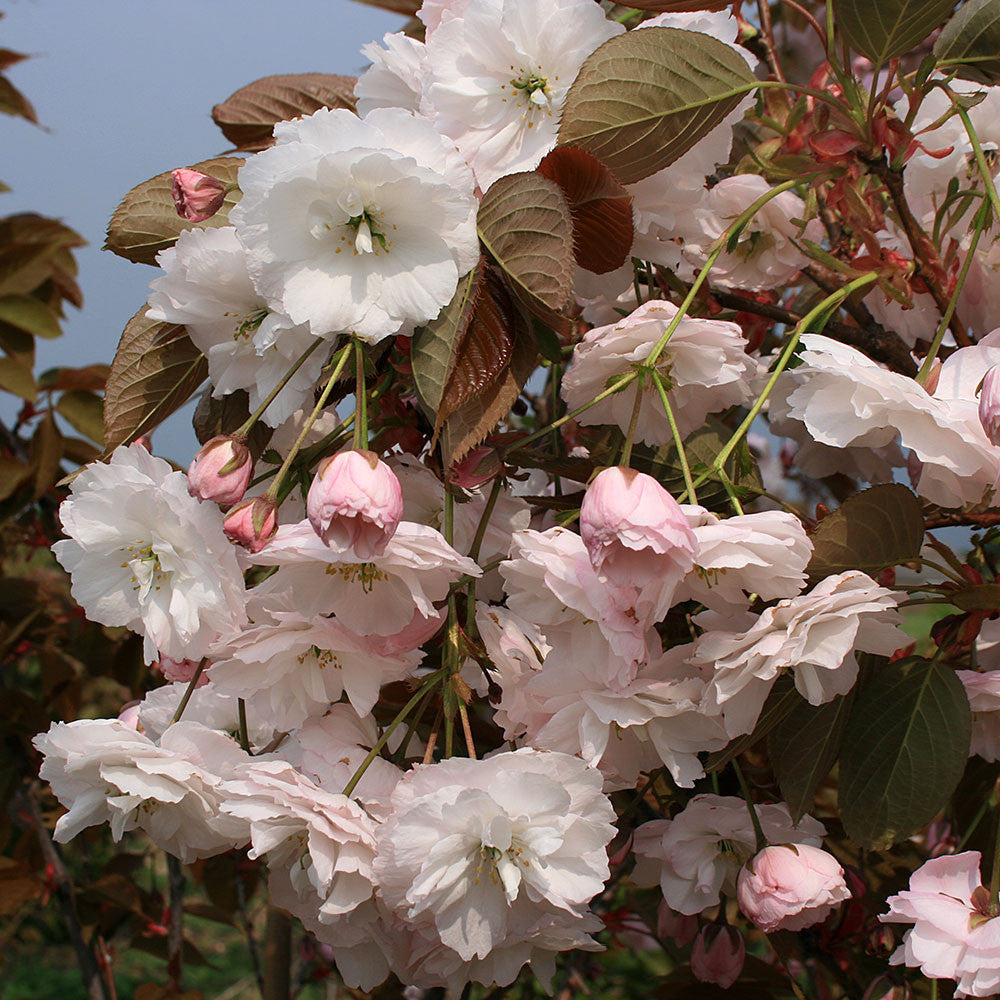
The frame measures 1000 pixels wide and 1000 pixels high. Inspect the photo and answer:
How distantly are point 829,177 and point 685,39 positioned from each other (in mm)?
214

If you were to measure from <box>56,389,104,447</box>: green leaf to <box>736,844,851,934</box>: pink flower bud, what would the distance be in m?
1.29

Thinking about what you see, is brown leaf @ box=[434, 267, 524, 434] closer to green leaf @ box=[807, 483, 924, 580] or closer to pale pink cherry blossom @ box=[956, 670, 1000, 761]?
green leaf @ box=[807, 483, 924, 580]

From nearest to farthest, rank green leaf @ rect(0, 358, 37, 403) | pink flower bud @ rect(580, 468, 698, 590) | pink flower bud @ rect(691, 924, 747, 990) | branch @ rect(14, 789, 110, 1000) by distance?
pink flower bud @ rect(580, 468, 698, 590) → pink flower bud @ rect(691, 924, 747, 990) → branch @ rect(14, 789, 110, 1000) → green leaf @ rect(0, 358, 37, 403)

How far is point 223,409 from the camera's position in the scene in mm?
757

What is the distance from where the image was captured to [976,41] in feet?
2.54

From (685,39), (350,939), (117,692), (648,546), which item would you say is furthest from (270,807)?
(117,692)

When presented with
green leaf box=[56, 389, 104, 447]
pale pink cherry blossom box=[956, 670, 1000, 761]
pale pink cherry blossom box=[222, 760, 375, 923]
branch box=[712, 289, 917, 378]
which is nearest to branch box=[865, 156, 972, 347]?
branch box=[712, 289, 917, 378]

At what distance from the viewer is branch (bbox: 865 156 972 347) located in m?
0.79

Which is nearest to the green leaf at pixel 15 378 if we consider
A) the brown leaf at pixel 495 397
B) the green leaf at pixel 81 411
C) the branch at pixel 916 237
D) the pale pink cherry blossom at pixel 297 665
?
the green leaf at pixel 81 411

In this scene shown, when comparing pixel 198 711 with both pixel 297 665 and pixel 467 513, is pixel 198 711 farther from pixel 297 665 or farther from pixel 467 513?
pixel 467 513

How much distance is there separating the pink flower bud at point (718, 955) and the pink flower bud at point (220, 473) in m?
0.58

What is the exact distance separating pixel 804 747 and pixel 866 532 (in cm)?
16

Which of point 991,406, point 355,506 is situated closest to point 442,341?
point 355,506

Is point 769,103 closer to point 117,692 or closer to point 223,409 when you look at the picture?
point 223,409
